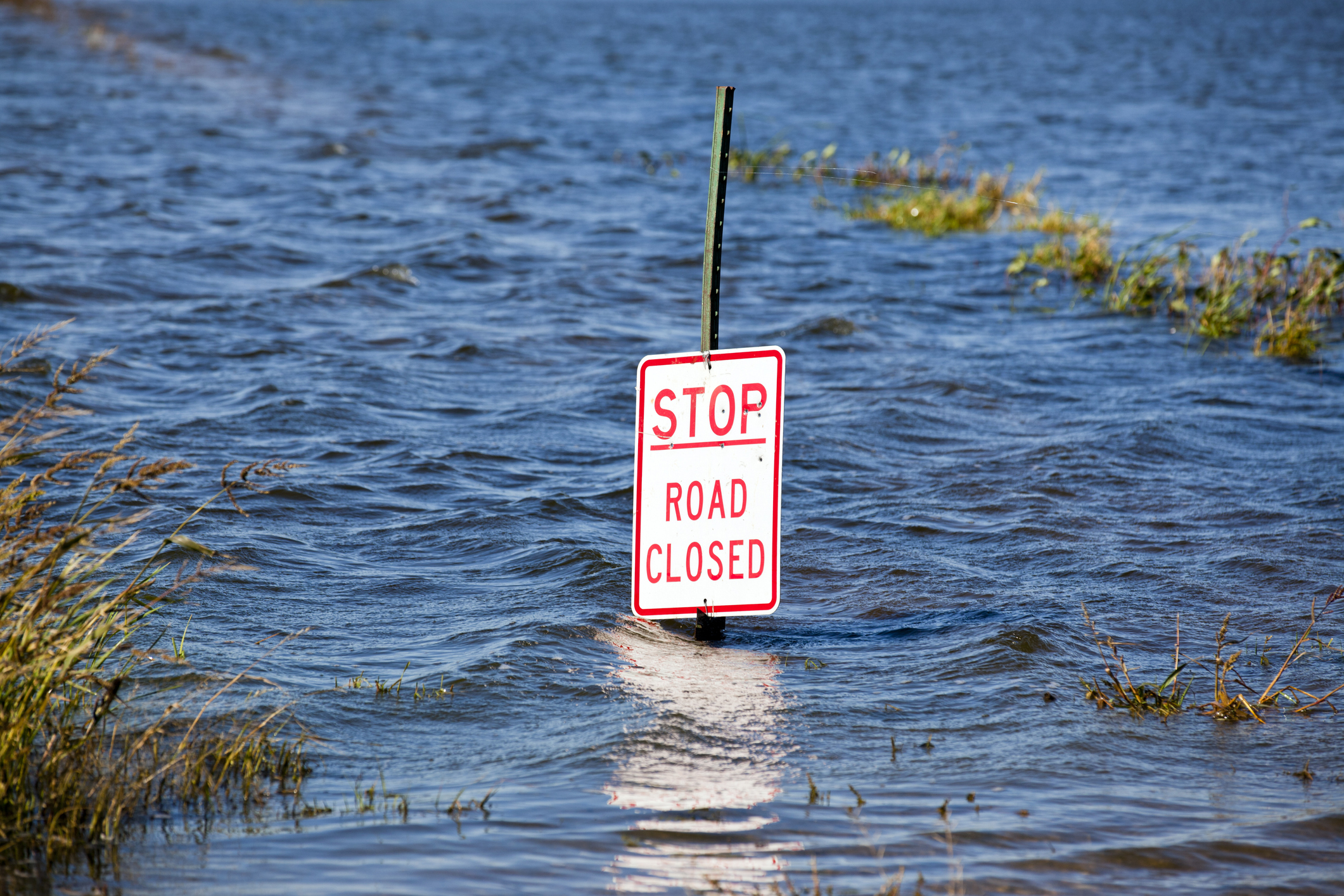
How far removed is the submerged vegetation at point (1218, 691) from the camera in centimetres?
481

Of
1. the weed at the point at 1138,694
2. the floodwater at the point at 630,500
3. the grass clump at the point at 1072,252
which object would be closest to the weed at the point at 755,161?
the floodwater at the point at 630,500

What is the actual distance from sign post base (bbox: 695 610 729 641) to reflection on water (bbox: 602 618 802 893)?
0.05 m

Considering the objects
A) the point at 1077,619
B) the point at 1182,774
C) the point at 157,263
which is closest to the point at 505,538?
the point at 1077,619

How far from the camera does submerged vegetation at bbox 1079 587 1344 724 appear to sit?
4809mm

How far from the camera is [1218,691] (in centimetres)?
480

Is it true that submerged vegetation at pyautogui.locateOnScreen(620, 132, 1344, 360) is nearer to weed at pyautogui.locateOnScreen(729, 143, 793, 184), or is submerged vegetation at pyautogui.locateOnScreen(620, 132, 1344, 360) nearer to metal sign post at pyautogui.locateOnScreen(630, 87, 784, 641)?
weed at pyautogui.locateOnScreen(729, 143, 793, 184)

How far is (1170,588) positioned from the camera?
6359 mm

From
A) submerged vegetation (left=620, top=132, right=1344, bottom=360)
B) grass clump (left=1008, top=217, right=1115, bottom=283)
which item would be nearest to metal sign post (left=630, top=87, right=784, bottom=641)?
submerged vegetation (left=620, top=132, right=1344, bottom=360)

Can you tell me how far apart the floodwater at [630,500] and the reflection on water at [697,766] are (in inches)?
0.7

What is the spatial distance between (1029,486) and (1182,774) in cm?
368

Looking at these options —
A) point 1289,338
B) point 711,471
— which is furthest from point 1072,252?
point 711,471

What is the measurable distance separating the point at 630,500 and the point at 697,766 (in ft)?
11.2

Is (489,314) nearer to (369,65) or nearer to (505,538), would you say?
(505,538)

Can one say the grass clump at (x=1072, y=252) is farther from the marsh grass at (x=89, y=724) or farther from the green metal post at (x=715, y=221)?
the marsh grass at (x=89, y=724)
